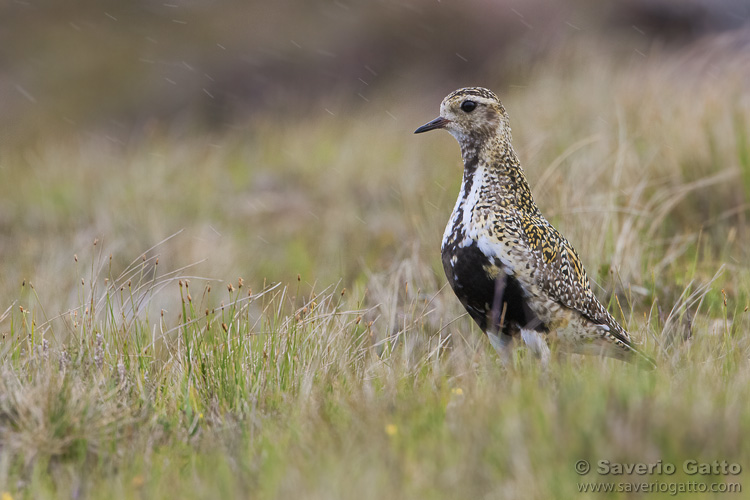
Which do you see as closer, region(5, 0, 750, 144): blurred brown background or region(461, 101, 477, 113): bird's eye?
region(461, 101, 477, 113): bird's eye

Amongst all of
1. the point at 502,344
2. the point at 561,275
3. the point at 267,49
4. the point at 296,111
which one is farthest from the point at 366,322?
the point at 267,49

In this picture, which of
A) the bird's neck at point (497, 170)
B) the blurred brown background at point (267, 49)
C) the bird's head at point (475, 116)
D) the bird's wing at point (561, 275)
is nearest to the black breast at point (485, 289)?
the bird's wing at point (561, 275)

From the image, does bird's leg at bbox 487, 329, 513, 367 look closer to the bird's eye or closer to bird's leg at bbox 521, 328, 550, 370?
Answer: bird's leg at bbox 521, 328, 550, 370

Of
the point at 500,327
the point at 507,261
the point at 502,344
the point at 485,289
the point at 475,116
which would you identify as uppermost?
the point at 475,116

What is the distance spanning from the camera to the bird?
4.15 m

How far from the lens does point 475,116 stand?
4.53 m

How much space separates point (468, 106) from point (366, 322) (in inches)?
57.1

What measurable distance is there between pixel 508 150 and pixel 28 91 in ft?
67.6

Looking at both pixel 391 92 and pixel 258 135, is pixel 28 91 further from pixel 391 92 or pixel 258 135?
pixel 258 135

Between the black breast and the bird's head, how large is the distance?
0.65 meters

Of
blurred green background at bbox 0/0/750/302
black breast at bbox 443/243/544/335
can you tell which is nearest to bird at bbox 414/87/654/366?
black breast at bbox 443/243/544/335

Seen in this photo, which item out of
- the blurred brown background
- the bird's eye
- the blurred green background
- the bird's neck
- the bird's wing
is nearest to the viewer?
the bird's wing

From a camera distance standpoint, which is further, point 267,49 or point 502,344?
point 267,49

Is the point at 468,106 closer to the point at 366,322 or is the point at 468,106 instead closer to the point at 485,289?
the point at 485,289
